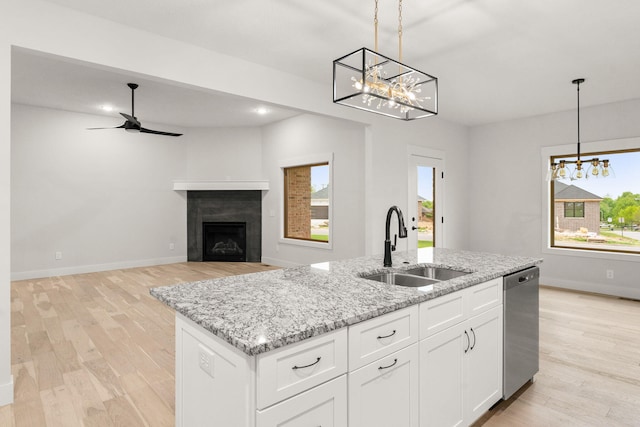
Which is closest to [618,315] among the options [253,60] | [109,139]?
[253,60]

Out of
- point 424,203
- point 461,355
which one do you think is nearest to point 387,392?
point 461,355

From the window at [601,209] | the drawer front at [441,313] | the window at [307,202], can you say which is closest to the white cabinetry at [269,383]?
the drawer front at [441,313]

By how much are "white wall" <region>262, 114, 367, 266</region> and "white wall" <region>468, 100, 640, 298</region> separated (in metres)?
2.51

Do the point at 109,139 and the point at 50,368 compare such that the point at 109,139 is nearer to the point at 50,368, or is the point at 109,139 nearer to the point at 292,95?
the point at 292,95

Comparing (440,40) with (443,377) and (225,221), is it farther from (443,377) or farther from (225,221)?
(225,221)

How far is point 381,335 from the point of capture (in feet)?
4.86

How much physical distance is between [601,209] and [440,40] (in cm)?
409

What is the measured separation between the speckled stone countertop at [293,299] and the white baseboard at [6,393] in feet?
5.07

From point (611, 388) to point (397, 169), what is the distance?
3.56 metres

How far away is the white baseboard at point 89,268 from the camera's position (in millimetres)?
5832

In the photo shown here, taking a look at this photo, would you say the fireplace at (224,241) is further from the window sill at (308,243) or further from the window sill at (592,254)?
the window sill at (592,254)

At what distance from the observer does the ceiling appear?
2.73 m

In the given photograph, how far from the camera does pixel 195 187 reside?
738cm

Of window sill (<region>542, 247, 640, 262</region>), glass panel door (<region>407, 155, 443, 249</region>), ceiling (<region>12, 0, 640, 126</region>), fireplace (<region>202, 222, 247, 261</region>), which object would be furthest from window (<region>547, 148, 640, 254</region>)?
fireplace (<region>202, 222, 247, 261</region>)
